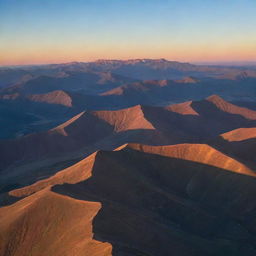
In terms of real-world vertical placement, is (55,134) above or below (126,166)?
below

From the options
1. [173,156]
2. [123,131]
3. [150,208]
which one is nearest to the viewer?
[150,208]

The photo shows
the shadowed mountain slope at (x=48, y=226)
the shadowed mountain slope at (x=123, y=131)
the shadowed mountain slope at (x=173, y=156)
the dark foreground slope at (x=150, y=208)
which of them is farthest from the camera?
the shadowed mountain slope at (x=123, y=131)

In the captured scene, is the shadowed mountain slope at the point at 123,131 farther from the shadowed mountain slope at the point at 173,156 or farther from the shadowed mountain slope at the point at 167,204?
the shadowed mountain slope at the point at 167,204

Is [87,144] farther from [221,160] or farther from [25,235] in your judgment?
[25,235]

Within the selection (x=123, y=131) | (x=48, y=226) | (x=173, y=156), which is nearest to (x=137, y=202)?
(x=48, y=226)

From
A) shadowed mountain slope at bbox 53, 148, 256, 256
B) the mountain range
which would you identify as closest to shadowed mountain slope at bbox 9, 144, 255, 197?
the mountain range

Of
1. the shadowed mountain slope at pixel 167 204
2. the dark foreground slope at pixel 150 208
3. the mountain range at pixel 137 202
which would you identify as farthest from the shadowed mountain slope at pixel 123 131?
the shadowed mountain slope at pixel 167 204

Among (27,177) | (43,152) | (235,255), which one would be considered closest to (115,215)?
(235,255)

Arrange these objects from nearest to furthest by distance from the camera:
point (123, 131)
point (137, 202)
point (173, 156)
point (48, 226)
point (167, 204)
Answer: point (48, 226) < point (137, 202) < point (167, 204) < point (173, 156) < point (123, 131)

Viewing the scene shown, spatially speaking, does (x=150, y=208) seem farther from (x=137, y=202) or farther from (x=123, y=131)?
(x=123, y=131)

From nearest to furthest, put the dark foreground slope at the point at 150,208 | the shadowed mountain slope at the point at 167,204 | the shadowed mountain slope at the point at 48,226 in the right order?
the shadowed mountain slope at the point at 48,226 → the dark foreground slope at the point at 150,208 → the shadowed mountain slope at the point at 167,204

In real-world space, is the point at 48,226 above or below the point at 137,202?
above
